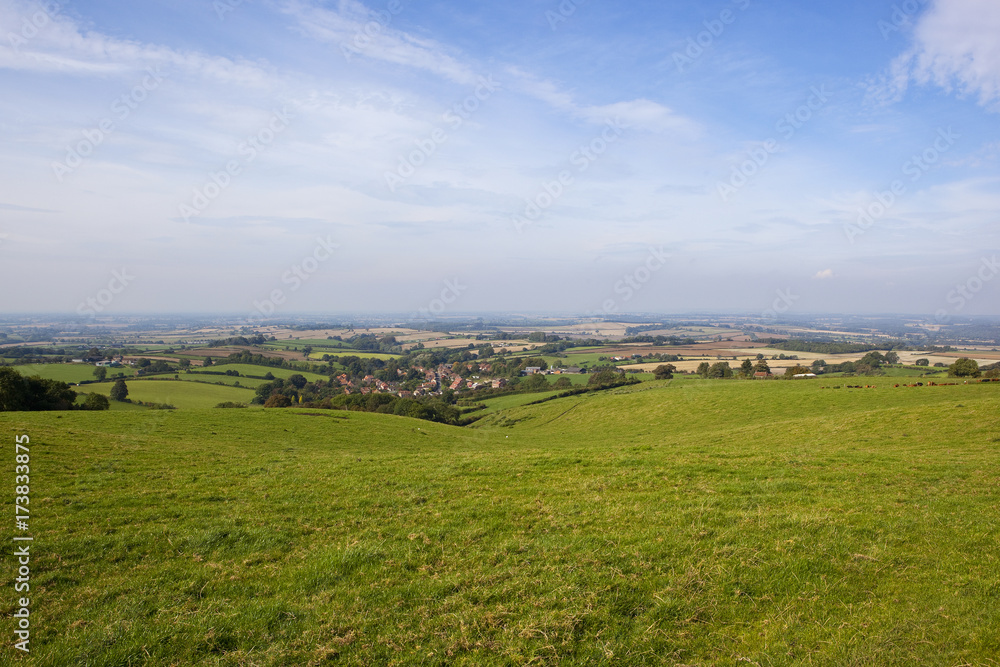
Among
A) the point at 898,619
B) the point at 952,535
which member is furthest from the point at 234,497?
the point at 952,535

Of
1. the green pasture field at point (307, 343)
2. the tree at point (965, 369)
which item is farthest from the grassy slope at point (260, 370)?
the tree at point (965, 369)

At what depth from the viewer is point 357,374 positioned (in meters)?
110

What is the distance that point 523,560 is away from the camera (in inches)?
305

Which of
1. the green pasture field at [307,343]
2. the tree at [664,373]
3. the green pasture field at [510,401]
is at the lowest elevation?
the green pasture field at [510,401]

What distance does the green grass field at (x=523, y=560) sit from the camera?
5.55 meters

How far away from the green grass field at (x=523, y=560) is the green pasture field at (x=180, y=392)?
51.8 metres

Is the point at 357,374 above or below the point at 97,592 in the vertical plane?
below

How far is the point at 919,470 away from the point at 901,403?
24528 mm

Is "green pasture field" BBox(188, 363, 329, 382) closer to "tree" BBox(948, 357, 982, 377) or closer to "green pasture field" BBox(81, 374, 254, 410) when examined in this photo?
"green pasture field" BBox(81, 374, 254, 410)

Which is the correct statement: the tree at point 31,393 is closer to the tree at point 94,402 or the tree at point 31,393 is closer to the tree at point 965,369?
the tree at point 94,402

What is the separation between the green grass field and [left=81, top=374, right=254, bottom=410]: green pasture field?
170 feet

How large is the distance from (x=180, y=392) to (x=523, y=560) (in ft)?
253

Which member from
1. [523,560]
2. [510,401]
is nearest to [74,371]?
[510,401]

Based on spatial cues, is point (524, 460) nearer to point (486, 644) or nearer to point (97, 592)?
point (486, 644)
